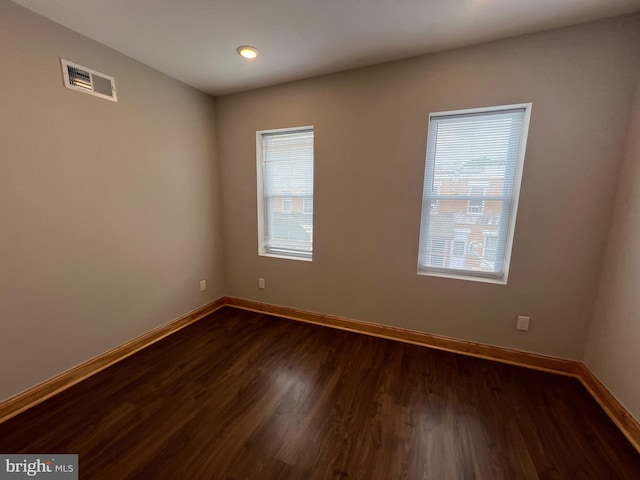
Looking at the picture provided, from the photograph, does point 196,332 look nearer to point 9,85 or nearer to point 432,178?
point 9,85

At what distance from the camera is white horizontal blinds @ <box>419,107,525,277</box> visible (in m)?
1.98

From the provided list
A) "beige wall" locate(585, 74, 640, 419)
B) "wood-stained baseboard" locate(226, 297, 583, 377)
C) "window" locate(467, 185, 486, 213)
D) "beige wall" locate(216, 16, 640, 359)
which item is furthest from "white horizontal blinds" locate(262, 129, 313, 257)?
"beige wall" locate(585, 74, 640, 419)

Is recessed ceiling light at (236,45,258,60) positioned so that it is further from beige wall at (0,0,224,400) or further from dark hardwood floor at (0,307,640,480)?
dark hardwood floor at (0,307,640,480)

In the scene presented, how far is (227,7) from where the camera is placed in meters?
1.51

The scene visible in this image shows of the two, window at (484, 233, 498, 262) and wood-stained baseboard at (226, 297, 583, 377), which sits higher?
A: window at (484, 233, 498, 262)

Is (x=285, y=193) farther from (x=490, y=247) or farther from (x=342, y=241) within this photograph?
(x=490, y=247)

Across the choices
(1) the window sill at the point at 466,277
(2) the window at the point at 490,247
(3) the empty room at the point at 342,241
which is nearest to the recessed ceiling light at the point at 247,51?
(3) the empty room at the point at 342,241

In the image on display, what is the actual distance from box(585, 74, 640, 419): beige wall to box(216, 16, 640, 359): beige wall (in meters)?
0.08

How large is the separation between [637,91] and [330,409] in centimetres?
284

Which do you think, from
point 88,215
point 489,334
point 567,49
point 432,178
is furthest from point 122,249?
point 567,49

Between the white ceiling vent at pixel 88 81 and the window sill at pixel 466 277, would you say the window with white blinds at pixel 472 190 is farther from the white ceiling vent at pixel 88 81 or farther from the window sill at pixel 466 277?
the white ceiling vent at pixel 88 81

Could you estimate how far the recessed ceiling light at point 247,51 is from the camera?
6.24ft

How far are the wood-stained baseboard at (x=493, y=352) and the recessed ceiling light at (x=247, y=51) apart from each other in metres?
2.46

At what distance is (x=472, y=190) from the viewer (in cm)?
210
